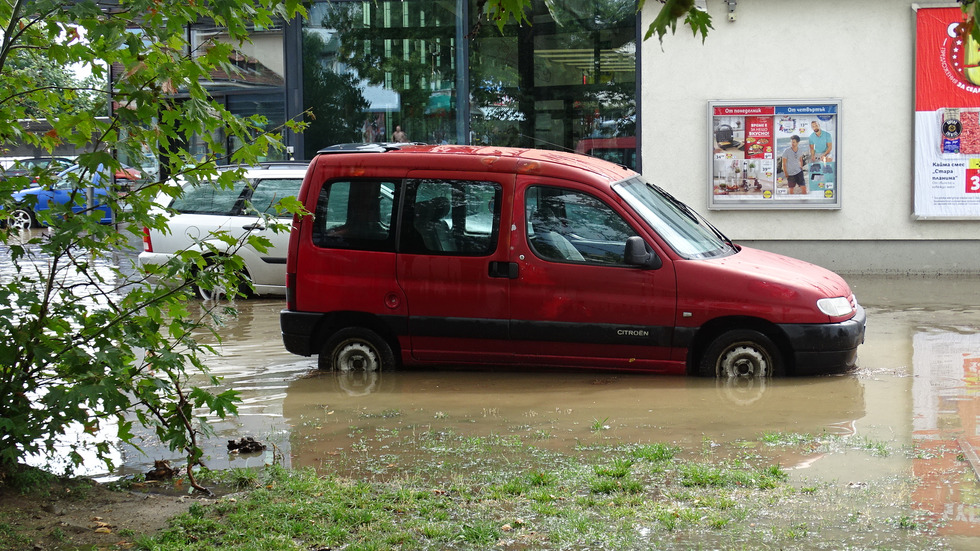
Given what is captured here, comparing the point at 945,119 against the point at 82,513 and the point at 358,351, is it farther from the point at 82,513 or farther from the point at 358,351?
the point at 82,513

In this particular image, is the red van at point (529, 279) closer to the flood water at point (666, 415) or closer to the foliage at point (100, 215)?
the flood water at point (666, 415)

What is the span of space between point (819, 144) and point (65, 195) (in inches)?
484

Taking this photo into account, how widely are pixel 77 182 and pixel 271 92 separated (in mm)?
13041

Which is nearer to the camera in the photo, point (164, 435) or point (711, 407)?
point (164, 435)

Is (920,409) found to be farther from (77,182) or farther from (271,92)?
(271,92)

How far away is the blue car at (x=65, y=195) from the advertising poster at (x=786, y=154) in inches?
455

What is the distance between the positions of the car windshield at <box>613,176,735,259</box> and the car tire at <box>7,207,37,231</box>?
4.51 metres

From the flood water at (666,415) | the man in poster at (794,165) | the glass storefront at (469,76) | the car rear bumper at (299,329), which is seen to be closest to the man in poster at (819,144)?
the man in poster at (794,165)

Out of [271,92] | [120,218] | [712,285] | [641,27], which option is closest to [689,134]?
[641,27]

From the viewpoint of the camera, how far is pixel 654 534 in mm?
4707

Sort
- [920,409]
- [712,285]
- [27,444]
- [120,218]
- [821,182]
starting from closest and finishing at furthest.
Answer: [27,444], [120,218], [920,409], [712,285], [821,182]

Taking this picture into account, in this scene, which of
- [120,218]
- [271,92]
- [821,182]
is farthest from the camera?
[271,92]

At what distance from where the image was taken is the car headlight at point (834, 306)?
8133 millimetres

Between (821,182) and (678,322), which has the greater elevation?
(821,182)
